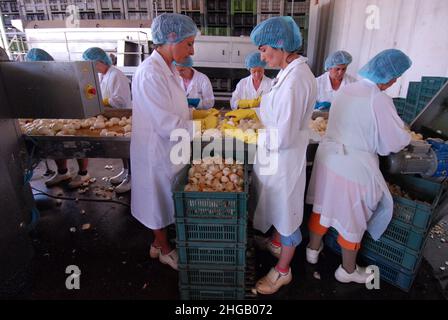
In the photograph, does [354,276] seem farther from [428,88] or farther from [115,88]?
[115,88]

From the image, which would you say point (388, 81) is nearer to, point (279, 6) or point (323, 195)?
point (323, 195)

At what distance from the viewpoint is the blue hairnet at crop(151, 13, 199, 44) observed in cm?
162

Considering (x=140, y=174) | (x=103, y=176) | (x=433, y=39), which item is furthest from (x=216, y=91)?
(x=140, y=174)

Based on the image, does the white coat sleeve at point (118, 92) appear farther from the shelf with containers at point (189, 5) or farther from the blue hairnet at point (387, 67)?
the shelf with containers at point (189, 5)

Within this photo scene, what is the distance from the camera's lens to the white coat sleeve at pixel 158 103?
62.4 inches

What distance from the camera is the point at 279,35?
143 centimetres

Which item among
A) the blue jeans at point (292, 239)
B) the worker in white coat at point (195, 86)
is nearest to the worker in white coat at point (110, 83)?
the worker in white coat at point (195, 86)

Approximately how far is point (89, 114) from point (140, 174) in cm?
58

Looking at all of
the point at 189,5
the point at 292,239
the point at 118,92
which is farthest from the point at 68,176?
the point at 189,5

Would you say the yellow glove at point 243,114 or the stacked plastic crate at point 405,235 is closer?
the stacked plastic crate at point 405,235

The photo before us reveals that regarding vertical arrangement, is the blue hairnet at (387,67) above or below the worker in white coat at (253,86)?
above

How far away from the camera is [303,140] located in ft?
5.18

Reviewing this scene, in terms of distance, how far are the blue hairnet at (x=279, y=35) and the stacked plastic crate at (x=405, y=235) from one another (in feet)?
3.81

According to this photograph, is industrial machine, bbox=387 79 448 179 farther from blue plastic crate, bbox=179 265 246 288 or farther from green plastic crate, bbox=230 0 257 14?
green plastic crate, bbox=230 0 257 14
